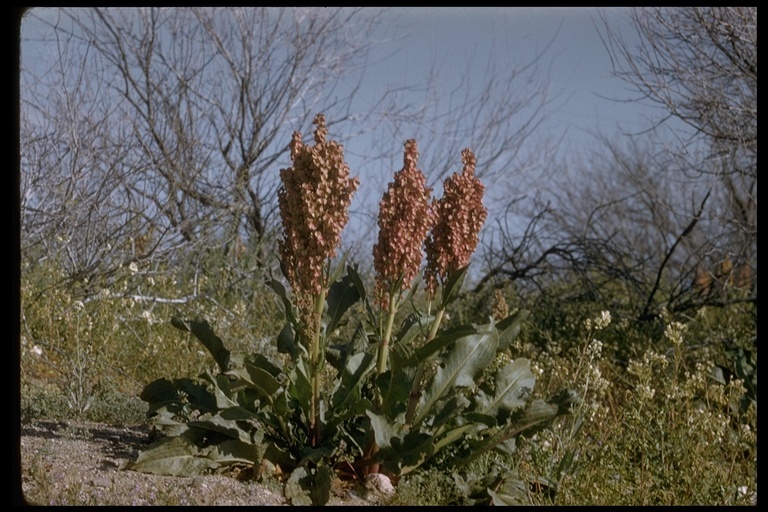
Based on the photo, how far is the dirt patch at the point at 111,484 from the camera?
3342mm

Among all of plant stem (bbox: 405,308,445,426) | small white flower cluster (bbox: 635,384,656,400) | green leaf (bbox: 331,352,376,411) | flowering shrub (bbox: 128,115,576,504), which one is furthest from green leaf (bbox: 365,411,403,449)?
small white flower cluster (bbox: 635,384,656,400)

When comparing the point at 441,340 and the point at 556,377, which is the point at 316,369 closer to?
the point at 441,340

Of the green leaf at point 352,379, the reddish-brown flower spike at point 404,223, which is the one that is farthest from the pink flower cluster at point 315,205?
the green leaf at point 352,379

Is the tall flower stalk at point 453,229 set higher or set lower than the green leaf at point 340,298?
higher

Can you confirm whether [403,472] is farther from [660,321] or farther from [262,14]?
[262,14]

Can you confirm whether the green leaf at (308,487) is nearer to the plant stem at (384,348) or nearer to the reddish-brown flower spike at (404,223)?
the plant stem at (384,348)

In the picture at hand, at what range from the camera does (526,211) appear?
38.2 ft

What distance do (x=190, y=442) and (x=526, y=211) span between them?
847cm

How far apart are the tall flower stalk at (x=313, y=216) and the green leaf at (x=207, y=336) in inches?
20.7

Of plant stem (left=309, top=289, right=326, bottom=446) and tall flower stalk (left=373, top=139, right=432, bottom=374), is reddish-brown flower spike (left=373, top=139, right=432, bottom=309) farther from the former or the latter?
plant stem (left=309, top=289, right=326, bottom=446)

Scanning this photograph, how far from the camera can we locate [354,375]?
3775mm

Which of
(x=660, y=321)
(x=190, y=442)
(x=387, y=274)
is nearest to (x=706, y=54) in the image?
(x=660, y=321)

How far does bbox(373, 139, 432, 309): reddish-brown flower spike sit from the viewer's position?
3514 mm

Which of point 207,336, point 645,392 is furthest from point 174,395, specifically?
point 645,392
